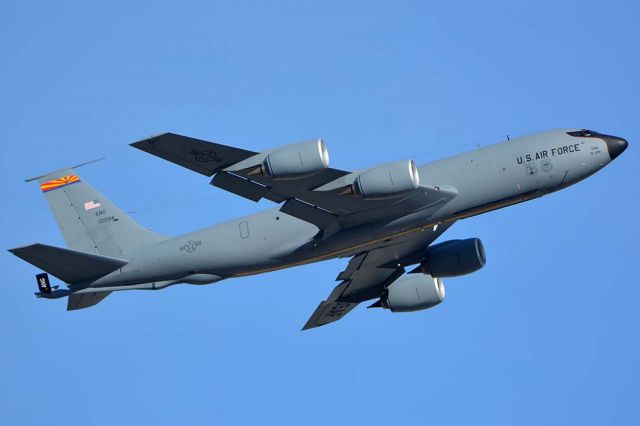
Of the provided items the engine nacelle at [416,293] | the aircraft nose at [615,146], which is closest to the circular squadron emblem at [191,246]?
the engine nacelle at [416,293]

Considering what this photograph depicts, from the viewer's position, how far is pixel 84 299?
5016 cm

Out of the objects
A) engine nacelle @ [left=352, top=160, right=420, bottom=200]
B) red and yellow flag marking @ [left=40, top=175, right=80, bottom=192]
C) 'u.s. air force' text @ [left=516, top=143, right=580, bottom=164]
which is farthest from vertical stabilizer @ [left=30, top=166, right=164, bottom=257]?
'u.s. air force' text @ [left=516, top=143, right=580, bottom=164]

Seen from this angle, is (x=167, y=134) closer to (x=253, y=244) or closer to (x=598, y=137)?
(x=253, y=244)

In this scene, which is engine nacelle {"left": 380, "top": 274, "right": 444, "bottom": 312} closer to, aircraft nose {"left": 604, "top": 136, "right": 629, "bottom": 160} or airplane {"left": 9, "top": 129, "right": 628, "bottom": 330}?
airplane {"left": 9, "top": 129, "right": 628, "bottom": 330}

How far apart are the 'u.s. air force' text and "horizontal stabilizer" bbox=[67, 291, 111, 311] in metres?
20.2

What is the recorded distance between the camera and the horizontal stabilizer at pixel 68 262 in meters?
46.0

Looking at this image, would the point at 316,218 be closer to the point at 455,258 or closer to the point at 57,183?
the point at 455,258

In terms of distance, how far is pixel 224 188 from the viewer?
142 ft

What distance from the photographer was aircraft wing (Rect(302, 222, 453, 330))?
51.7 metres

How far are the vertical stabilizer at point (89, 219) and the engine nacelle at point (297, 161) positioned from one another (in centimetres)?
1159

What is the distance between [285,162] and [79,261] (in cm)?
1265

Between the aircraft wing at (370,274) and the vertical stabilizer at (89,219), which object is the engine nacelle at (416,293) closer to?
the aircraft wing at (370,274)

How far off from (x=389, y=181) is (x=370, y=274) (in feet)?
39.1

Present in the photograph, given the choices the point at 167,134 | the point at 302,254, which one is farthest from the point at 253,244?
the point at 167,134
